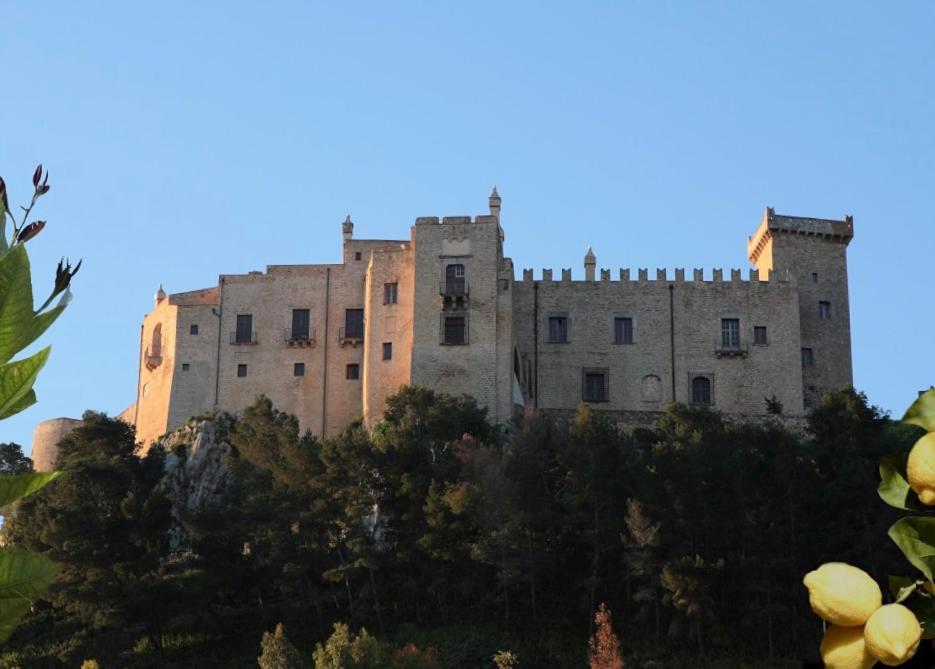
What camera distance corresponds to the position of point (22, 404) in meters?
4.21

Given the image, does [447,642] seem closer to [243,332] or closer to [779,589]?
[779,589]

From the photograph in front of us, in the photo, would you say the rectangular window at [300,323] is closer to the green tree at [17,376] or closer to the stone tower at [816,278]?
the stone tower at [816,278]

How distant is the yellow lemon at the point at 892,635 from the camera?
11.9 ft

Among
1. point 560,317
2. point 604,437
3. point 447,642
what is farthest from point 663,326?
point 447,642

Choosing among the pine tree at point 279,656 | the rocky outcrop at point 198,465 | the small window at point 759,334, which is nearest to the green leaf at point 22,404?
the pine tree at point 279,656

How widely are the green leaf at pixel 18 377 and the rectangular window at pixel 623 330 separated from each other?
177ft

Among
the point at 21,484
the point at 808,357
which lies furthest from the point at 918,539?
the point at 808,357

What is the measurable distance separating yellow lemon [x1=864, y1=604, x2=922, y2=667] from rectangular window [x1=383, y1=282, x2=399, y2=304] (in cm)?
5275

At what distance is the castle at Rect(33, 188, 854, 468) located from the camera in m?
55.5

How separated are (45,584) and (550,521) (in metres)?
42.6

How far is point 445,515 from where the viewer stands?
46344 millimetres

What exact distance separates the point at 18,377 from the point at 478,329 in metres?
50.4

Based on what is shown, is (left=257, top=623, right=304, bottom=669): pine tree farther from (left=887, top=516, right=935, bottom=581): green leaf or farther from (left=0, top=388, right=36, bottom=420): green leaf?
(left=887, top=516, right=935, bottom=581): green leaf

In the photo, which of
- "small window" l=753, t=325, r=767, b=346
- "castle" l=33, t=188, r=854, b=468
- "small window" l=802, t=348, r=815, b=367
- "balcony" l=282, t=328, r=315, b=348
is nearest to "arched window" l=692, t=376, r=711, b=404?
"castle" l=33, t=188, r=854, b=468
